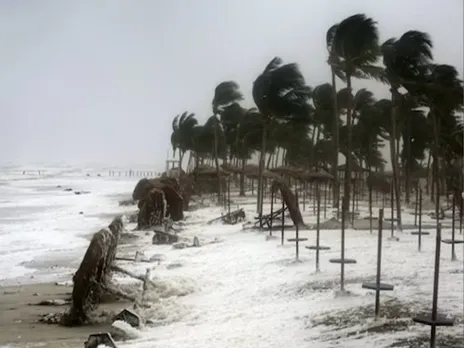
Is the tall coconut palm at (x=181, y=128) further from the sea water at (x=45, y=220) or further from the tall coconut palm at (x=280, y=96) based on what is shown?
the tall coconut palm at (x=280, y=96)

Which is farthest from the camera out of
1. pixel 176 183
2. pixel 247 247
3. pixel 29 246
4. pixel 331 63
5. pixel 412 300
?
pixel 176 183

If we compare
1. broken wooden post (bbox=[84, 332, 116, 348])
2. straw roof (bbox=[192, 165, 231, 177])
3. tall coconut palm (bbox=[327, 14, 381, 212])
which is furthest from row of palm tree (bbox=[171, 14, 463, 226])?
broken wooden post (bbox=[84, 332, 116, 348])

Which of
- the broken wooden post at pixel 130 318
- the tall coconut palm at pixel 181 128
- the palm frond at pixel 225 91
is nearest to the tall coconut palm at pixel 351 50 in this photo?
the palm frond at pixel 225 91

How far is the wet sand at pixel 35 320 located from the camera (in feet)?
10.5

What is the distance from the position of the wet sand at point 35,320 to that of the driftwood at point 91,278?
0.31 ft

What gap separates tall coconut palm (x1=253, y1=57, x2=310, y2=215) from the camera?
33.4 feet

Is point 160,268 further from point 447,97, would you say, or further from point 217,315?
point 447,97

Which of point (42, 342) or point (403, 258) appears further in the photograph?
point (403, 258)

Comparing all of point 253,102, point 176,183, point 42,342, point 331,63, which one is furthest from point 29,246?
point 253,102

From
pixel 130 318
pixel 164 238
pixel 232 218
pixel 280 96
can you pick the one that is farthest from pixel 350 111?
pixel 130 318

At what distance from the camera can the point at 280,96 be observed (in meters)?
10.9

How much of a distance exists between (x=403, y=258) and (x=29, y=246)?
8.38ft

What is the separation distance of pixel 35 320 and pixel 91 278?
364mm

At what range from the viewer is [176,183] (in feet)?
32.2
